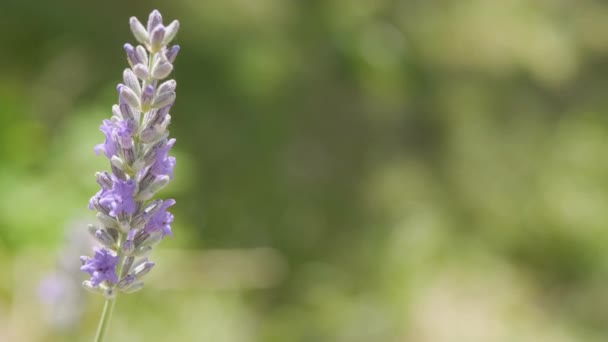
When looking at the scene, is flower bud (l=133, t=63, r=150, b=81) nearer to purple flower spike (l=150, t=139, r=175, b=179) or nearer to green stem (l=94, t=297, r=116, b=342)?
purple flower spike (l=150, t=139, r=175, b=179)

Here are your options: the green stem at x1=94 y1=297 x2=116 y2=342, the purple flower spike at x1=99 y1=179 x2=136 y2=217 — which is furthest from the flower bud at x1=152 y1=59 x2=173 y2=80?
the green stem at x1=94 y1=297 x2=116 y2=342

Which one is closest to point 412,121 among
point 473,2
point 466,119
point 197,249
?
point 466,119

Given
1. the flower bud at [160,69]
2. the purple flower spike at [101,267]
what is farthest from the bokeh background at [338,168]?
the flower bud at [160,69]

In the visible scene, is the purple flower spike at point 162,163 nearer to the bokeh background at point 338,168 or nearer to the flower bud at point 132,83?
the flower bud at point 132,83

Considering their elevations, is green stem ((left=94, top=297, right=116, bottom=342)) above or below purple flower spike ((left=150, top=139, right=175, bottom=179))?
below

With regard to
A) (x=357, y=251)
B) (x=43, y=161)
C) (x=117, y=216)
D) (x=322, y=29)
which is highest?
(x=322, y=29)

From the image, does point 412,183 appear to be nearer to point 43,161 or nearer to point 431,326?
point 431,326

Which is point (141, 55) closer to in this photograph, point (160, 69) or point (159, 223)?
point (160, 69)
